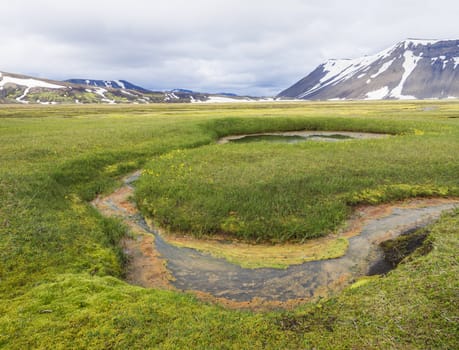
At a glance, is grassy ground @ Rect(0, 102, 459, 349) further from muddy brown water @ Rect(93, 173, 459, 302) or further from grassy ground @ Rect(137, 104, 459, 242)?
muddy brown water @ Rect(93, 173, 459, 302)

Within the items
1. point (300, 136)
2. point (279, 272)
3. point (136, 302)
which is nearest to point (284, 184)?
point (279, 272)

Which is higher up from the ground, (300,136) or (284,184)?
(300,136)

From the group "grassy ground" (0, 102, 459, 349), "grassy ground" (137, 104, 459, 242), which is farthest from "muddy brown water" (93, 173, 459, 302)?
"grassy ground" (137, 104, 459, 242)

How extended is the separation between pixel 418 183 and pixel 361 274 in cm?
1280

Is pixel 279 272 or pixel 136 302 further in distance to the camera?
pixel 279 272

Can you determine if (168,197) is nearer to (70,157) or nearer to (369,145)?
(70,157)

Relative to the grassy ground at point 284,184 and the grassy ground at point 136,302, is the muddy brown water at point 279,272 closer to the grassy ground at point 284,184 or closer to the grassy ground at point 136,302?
the grassy ground at point 136,302

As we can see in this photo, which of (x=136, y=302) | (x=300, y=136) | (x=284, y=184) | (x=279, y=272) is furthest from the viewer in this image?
(x=300, y=136)

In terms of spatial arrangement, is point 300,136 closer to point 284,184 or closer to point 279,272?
point 284,184

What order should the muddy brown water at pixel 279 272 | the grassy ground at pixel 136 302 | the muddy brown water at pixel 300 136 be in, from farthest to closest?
the muddy brown water at pixel 300 136, the muddy brown water at pixel 279 272, the grassy ground at pixel 136 302

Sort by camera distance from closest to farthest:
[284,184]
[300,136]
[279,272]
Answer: [279,272] < [284,184] < [300,136]

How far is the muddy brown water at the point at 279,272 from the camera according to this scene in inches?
434

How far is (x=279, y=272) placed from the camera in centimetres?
1232

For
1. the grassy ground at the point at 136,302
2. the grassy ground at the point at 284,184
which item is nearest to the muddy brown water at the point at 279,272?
the grassy ground at the point at 136,302
